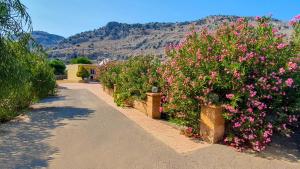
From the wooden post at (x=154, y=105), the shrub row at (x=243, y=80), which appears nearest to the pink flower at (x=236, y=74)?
the shrub row at (x=243, y=80)

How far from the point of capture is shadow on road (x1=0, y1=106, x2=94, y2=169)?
6359 mm

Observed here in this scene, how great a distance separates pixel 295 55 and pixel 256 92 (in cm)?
160

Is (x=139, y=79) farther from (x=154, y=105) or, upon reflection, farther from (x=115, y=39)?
(x=115, y=39)

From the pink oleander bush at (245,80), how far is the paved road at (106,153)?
24.6 inches

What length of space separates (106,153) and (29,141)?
2413 millimetres

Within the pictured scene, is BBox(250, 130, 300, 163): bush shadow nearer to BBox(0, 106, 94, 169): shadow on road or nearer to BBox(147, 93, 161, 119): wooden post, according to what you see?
BBox(0, 106, 94, 169): shadow on road

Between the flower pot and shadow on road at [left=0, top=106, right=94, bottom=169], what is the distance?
362 centimetres

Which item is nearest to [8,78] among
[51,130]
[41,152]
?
[41,152]

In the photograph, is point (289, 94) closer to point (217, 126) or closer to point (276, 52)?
point (276, 52)

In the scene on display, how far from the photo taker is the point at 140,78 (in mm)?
13609

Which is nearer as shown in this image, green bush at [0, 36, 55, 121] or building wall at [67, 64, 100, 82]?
green bush at [0, 36, 55, 121]

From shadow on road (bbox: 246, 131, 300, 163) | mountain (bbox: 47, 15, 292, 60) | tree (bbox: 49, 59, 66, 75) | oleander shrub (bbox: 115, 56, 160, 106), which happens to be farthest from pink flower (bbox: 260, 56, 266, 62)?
mountain (bbox: 47, 15, 292, 60)

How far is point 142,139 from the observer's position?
8219 mm

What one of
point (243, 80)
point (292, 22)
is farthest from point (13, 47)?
point (292, 22)
